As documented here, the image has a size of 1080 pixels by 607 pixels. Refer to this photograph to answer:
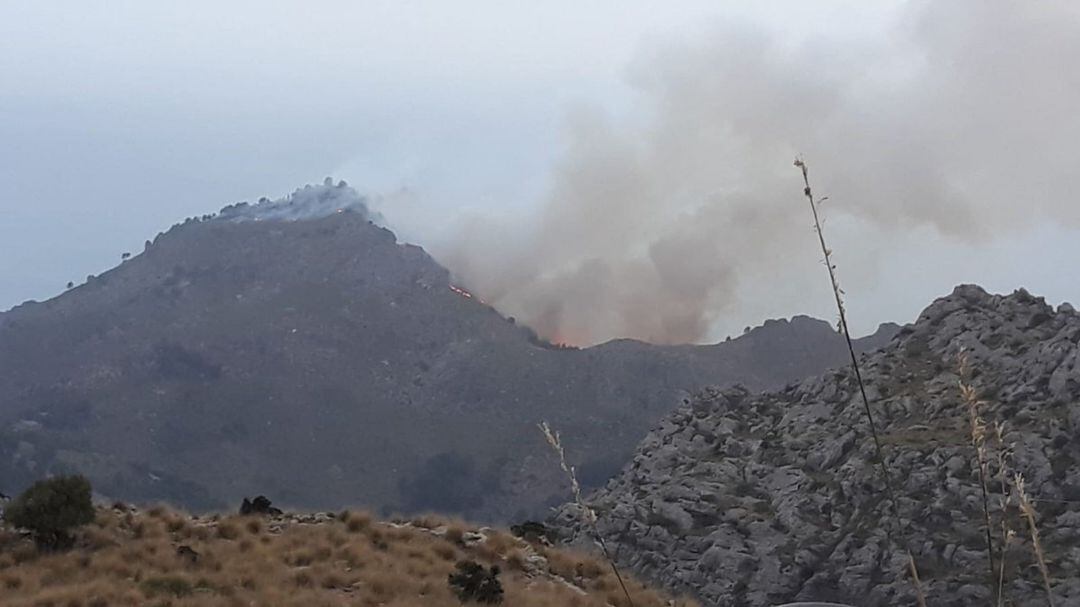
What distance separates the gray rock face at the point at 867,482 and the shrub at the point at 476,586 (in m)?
42.0

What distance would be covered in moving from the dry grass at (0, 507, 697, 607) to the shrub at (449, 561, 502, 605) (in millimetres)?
283

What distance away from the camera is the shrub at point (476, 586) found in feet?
66.6

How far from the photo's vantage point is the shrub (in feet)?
66.6

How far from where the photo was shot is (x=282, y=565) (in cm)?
2161

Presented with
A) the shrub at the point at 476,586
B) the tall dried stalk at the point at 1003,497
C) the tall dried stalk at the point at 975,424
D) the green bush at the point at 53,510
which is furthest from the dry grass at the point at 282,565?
the tall dried stalk at the point at 975,424

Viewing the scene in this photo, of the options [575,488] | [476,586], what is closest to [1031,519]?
[575,488]

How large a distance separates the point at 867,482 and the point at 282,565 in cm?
6892

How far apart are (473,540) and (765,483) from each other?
68188mm

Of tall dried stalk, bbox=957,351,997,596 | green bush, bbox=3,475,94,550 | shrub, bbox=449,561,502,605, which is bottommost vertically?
shrub, bbox=449,561,502,605

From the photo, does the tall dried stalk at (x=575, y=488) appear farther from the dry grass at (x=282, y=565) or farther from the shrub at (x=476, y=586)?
the shrub at (x=476, y=586)

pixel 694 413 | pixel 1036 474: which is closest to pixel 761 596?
pixel 1036 474

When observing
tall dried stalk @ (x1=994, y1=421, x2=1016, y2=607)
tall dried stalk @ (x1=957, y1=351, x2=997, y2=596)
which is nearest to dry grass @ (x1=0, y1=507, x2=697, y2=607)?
tall dried stalk @ (x1=994, y1=421, x2=1016, y2=607)

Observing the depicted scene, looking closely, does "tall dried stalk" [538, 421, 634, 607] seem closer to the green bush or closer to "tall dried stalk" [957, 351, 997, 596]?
"tall dried stalk" [957, 351, 997, 596]

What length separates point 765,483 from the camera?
90.1m
